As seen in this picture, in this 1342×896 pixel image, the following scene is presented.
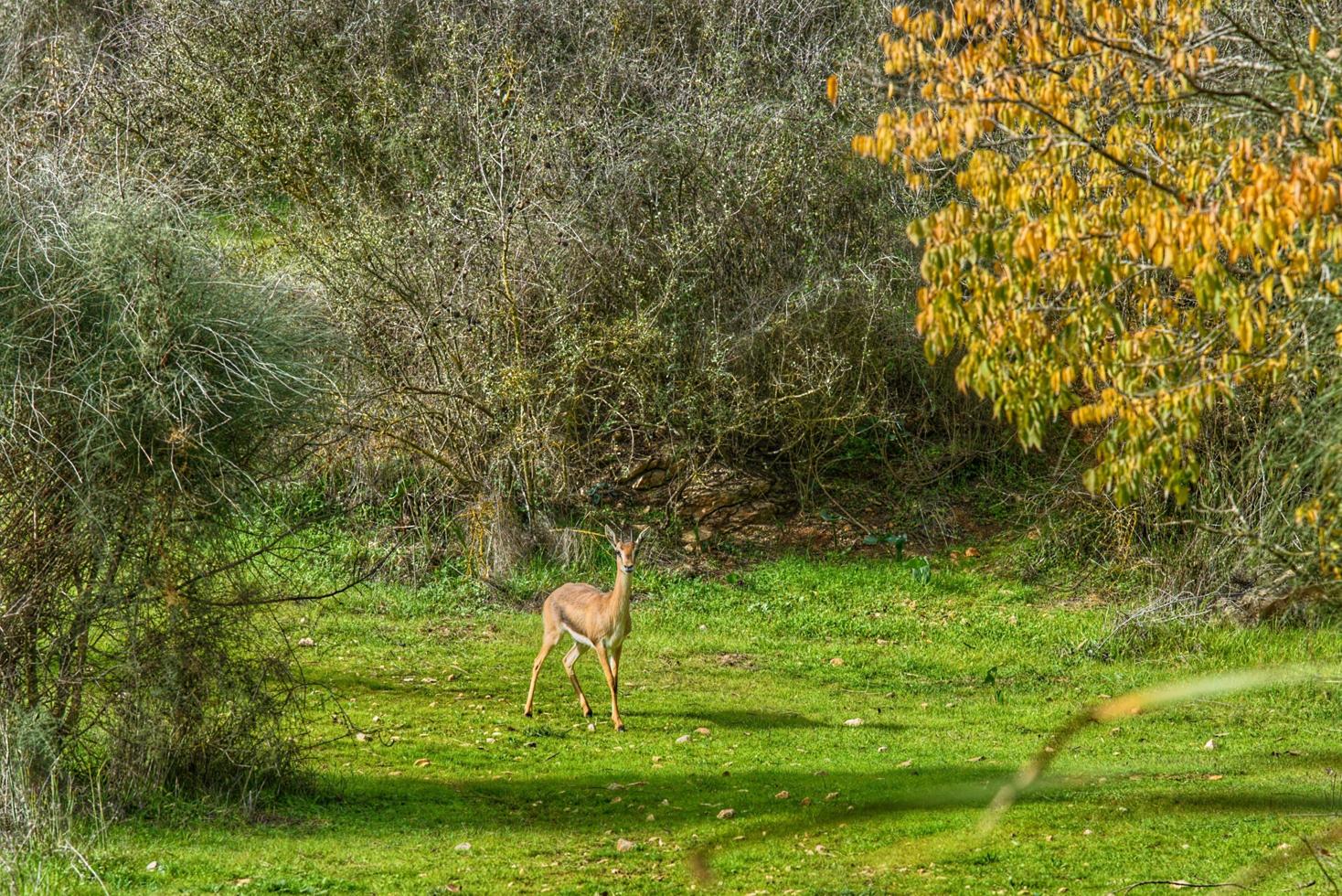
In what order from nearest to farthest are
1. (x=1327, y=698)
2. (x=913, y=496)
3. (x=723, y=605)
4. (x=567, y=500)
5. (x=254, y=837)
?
(x=254, y=837)
(x=1327, y=698)
(x=723, y=605)
(x=567, y=500)
(x=913, y=496)

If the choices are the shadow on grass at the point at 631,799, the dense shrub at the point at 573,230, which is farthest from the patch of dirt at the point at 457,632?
the shadow on grass at the point at 631,799

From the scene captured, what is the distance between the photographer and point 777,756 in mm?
10812

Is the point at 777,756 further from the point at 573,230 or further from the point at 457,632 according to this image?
the point at 573,230

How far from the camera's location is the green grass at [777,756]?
7.91 metres

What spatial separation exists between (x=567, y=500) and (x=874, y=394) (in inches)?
178

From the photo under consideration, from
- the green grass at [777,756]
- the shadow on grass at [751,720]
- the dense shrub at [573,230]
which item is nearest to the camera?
the green grass at [777,756]

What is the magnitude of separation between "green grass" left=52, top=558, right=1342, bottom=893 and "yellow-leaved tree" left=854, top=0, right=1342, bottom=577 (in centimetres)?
152

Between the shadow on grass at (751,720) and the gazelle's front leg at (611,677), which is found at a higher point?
the gazelle's front leg at (611,677)

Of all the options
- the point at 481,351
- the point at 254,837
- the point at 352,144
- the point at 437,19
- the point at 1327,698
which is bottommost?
the point at 1327,698

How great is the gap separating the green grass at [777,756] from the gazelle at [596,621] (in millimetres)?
396

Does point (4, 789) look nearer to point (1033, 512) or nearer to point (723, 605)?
point (723, 605)

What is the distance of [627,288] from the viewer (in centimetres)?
1756

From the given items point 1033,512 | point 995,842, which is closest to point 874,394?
point 1033,512

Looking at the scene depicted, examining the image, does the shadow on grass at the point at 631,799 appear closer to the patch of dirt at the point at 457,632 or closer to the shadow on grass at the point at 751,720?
the shadow on grass at the point at 751,720
